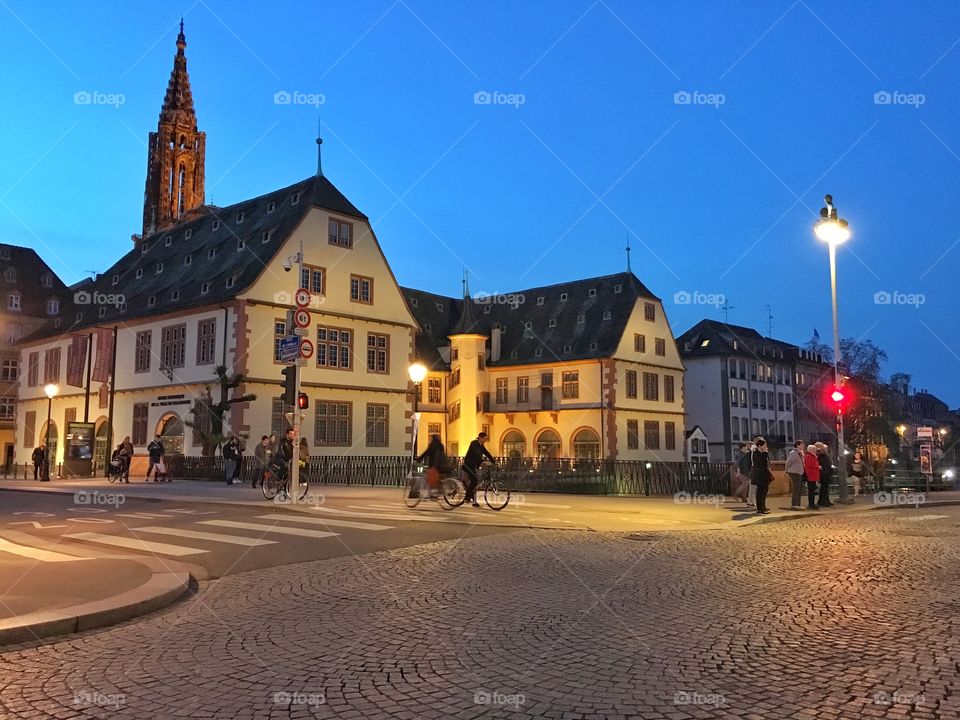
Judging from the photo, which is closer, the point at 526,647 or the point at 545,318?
the point at 526,647

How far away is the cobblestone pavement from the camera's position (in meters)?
4.96

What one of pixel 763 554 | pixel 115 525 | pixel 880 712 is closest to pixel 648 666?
pixel 880 712

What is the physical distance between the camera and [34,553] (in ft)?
36.3

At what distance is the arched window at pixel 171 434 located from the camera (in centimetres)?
3778

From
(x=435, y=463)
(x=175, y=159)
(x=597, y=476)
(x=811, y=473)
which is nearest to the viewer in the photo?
(x=435, y=463)

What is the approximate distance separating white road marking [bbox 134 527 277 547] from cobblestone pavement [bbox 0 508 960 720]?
7.96 feet

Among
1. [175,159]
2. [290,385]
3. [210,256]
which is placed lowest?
[290,385]
